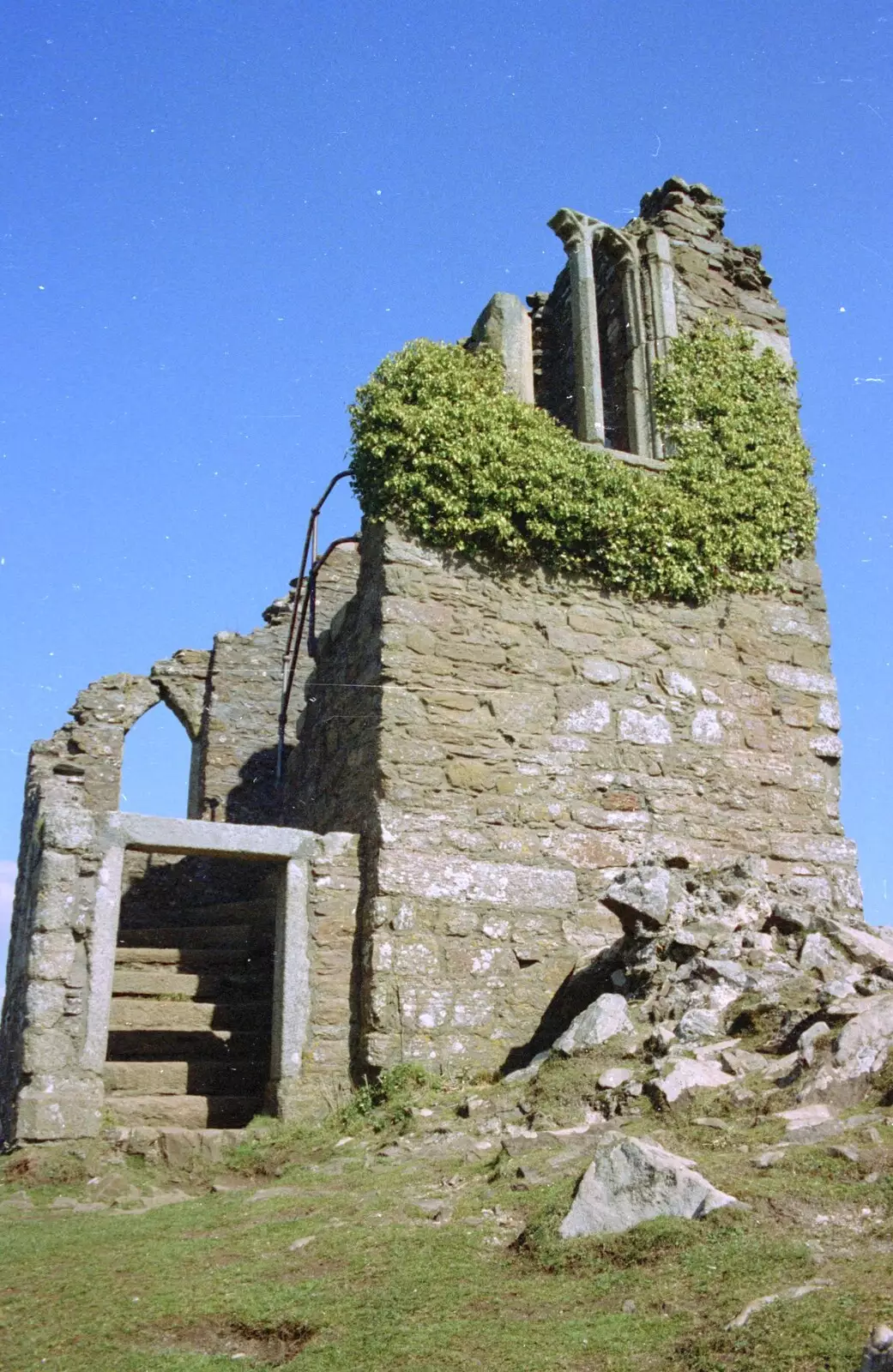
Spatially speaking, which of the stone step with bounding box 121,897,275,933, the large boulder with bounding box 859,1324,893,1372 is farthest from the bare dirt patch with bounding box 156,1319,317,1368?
the stone step with bounding box 121,897,275,933

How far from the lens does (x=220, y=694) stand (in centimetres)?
→ 1327

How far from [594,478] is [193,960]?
4.66 m

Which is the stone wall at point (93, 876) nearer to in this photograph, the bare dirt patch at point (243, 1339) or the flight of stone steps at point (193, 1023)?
the flight of stone steps at point (193, 1023)

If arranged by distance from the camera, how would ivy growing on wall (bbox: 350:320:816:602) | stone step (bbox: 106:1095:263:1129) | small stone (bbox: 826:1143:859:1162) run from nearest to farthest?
small stone (bbox: 826:1143:859:1162) < stone step (bbox: 106:1095:263:1129) < ivy growing on wall (bbox: 350:320:816:602)

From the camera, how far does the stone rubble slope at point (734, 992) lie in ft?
18.9

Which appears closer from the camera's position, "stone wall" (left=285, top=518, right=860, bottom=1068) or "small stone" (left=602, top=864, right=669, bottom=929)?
"small stone" (left=602, top=864, right=669, bottom=929)

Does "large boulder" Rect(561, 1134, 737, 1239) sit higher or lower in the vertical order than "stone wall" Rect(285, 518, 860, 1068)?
lower

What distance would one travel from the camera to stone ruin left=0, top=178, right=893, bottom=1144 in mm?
7184

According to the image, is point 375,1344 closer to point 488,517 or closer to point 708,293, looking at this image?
point 488,517

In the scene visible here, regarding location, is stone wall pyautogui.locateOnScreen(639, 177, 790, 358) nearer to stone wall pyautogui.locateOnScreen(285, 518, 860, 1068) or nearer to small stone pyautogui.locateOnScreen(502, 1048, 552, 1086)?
stone wall pyautogui.locateOnScreen(285, 518, 860, 1068)

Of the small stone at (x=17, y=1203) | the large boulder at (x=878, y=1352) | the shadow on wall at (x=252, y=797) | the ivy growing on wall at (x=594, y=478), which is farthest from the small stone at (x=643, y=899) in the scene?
the shadow on wall at (x=252, y=797)

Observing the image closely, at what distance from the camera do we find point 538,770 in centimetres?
847

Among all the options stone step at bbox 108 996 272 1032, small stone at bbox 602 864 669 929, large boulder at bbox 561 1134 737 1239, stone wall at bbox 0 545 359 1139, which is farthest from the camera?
stone step at bbox 108 996 272 1032

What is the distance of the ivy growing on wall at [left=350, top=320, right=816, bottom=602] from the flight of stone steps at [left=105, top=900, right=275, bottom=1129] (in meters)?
3.35
